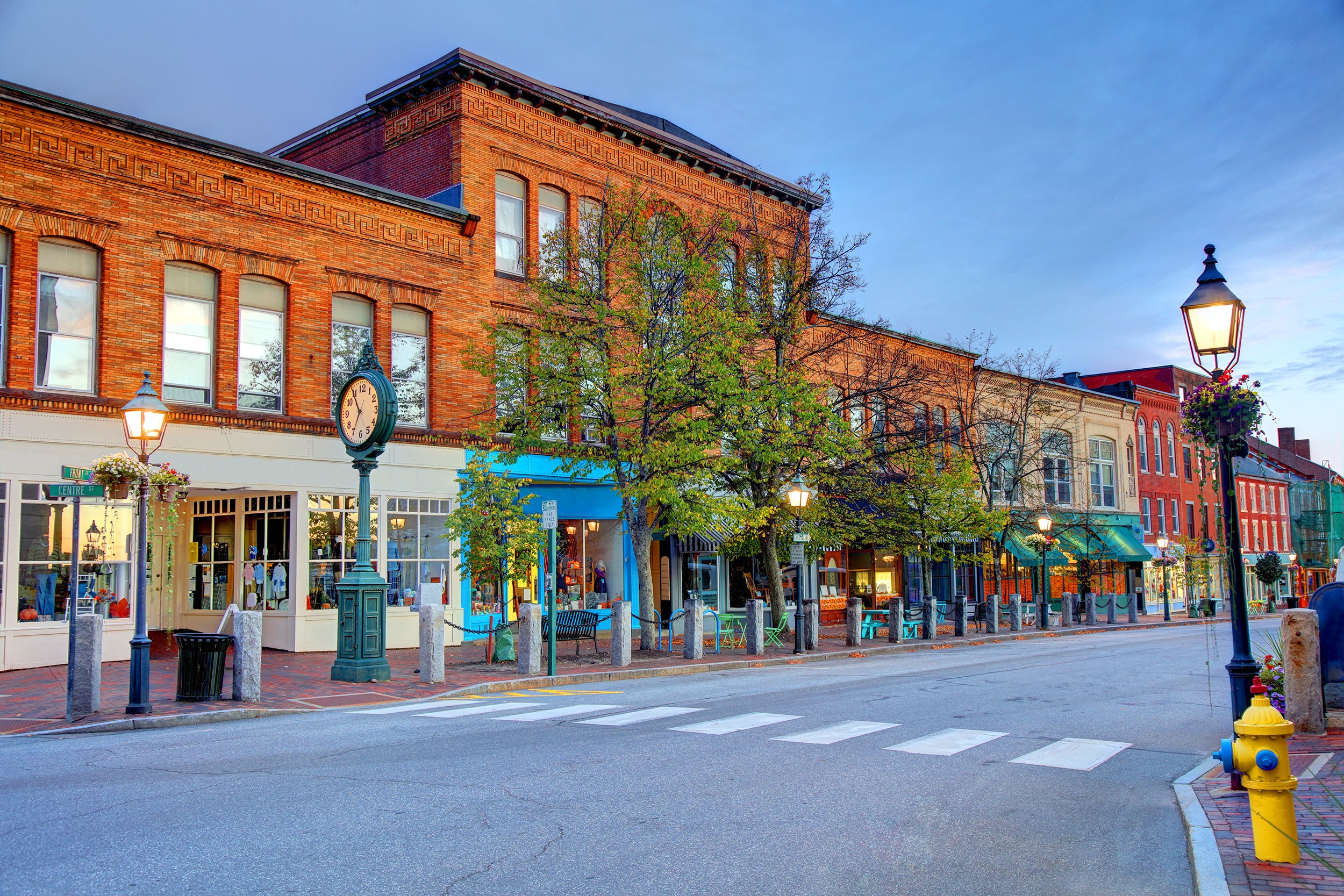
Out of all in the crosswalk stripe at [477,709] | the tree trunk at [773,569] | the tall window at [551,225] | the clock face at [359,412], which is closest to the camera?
the crosswalk stripe at [477,709]

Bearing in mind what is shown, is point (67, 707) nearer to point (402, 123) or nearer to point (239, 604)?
point (239, 604)

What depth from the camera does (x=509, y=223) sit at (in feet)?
82.0

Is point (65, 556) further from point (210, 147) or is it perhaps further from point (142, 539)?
point (210, 147)

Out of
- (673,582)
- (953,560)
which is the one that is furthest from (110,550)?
(953,560)

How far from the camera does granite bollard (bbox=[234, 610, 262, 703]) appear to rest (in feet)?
43.8

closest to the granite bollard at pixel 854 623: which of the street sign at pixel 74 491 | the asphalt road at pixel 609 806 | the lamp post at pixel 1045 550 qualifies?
the lamp post at pixel 1045 550

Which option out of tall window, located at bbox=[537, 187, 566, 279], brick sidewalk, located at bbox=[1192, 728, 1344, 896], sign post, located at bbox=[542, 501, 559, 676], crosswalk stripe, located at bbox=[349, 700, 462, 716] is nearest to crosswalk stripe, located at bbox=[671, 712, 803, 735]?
crosswalk stripe, located at bbox=[349, 700, 462, 716]

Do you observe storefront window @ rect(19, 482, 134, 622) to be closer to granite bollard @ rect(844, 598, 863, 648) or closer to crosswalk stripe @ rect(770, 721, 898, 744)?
crosswalk stripe @ rect(770, 721, 898, 744)

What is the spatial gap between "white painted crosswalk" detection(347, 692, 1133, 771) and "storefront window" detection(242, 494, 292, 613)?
24.4ft

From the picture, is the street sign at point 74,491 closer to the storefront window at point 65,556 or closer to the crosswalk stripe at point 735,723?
the storefront window at point 65,556

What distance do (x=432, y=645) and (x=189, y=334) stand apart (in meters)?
7.94

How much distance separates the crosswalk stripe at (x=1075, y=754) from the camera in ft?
29.7

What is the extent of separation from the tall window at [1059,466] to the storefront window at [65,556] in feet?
94.8

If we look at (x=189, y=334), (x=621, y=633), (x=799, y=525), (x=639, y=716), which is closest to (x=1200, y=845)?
(x=639, y=716)
